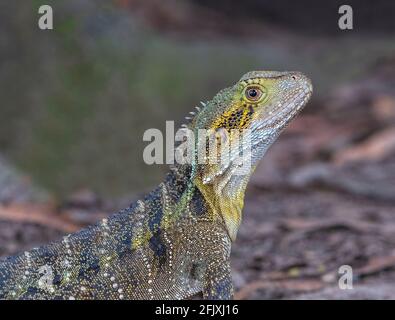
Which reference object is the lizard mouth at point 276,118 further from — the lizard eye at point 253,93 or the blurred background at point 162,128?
the blurred background at point 162,128

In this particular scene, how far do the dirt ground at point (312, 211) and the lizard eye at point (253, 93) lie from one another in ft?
5.11

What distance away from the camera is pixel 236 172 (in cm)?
420

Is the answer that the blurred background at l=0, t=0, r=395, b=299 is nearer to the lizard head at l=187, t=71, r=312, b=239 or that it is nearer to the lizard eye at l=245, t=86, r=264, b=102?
the lizard head at l=187, t=71, r=312, b=239

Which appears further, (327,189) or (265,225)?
(327,189)

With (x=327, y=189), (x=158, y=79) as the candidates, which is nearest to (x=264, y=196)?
(x=327, y=189)

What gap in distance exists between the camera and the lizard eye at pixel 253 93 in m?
4.27

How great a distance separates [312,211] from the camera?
7.86 meters

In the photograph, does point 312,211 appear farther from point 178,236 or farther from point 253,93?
point 178,236

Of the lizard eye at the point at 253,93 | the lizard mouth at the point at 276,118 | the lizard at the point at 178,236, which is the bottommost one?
the lizard at the point at 178,236

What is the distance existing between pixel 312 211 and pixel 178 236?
4001 millimetres

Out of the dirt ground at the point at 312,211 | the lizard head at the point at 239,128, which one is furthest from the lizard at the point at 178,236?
the dirt ground at the point at 312,211

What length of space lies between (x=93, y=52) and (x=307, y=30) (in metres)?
7.46
